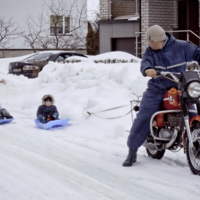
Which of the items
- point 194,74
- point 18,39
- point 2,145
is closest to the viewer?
point 194,74

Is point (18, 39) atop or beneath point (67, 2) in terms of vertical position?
beneath

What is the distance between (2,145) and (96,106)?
9.05ft

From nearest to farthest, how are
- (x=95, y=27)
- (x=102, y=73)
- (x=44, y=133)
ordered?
(x=44, y=133), (x=102, y=73), (x=95, y=27)

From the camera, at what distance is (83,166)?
6668 millimetres

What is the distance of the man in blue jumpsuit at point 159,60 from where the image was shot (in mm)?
6391

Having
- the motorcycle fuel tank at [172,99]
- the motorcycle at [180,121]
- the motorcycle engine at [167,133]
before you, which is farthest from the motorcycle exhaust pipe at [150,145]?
the motorcycle fuel tank at [172,99]

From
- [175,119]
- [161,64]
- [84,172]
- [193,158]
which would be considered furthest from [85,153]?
[193,158]

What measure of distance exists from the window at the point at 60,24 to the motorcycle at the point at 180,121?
34.4 m

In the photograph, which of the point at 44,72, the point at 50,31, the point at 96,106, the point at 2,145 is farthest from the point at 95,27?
the point at 2,145

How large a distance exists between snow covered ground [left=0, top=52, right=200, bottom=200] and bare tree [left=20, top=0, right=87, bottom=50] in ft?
86.6

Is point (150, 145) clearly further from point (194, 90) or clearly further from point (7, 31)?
point (7, 31)

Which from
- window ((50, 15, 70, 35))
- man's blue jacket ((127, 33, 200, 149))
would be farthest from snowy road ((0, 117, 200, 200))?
window ((50, 15, 70, 35))

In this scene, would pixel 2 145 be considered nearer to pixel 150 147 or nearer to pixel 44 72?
pixel 150 147

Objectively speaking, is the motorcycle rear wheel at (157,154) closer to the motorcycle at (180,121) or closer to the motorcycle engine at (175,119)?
the motorcycle at (180,121)
